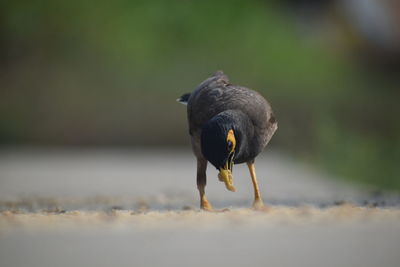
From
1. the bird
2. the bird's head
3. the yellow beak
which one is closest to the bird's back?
the bird

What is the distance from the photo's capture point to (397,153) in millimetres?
9922

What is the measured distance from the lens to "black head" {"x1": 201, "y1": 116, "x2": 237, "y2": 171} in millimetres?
5109

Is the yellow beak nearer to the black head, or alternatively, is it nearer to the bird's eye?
the black head

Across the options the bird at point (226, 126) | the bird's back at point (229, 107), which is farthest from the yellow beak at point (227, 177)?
the bird's back at point (229, 107)

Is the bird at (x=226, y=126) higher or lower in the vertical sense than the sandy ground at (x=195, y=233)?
higher

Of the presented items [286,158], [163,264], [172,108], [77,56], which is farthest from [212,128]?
[77,56]

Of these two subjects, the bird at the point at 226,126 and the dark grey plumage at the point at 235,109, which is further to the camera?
the dark grey plumage at the point at 235,109

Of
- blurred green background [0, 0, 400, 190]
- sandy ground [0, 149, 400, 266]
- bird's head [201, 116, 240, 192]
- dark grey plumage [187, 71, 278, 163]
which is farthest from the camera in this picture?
blurred green background [0, 0, 400, 190]

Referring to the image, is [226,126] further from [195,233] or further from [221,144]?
[195,233]

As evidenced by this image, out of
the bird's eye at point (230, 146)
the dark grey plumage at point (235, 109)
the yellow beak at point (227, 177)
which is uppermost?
the dark grey plumage at point (235, 109)

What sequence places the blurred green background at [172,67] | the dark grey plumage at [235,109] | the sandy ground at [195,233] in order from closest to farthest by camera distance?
the sandy ground at [195,233], the dark grey plumage at [235,109], the blurred green background at [172,67]

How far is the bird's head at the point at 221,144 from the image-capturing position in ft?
16.8

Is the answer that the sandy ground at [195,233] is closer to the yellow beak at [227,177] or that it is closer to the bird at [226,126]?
the yellow beak at [227,177]

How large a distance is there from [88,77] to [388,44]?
21.7ft
